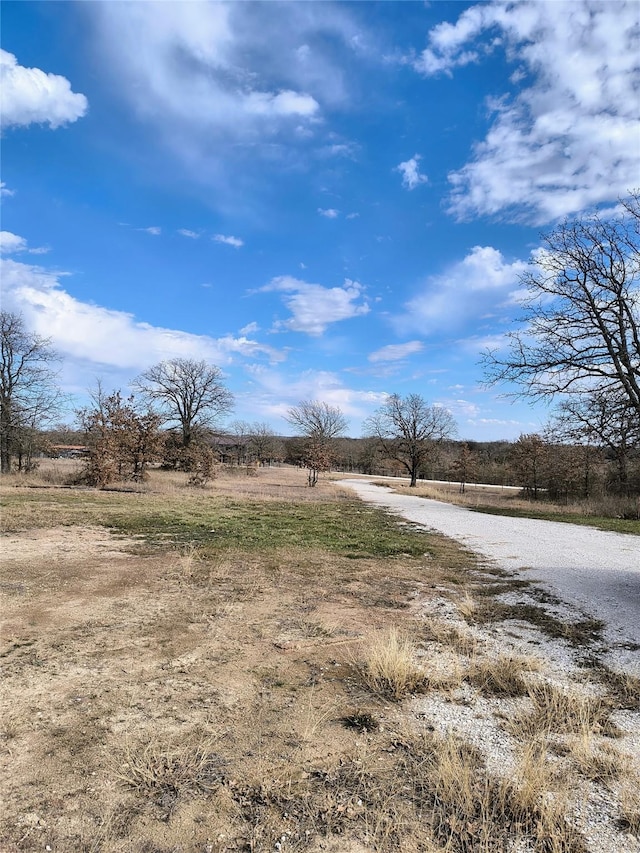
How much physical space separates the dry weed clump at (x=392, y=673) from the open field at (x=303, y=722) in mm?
16

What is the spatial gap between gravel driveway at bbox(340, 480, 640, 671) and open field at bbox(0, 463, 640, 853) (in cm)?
53

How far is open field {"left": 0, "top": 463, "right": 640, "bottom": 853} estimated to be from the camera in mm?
2203

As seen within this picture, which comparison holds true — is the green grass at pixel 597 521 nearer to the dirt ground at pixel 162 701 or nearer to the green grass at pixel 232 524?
the green grass at pixel 232 524

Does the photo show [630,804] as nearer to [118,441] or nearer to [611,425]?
[611,425]

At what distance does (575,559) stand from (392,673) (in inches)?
285

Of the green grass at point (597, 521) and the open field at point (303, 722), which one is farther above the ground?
the open field at point (303, 722)

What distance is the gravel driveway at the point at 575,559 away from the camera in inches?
223

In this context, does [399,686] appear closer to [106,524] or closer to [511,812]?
[511,812]

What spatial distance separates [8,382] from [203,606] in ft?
102

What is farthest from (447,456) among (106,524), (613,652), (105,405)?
(613,652)

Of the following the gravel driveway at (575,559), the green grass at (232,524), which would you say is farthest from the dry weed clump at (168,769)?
the green grass at (232,524)

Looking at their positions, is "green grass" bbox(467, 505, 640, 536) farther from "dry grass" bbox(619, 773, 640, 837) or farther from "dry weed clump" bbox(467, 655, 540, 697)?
"dry grass" bbox(619, 773, 640, 837)

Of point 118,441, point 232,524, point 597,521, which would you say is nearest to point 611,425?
point 597,521

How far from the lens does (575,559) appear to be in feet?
30.2
